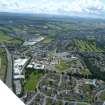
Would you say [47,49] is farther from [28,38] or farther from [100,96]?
[100,96]

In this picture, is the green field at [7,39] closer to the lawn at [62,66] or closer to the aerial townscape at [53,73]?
the aerial townscape at [53,73]

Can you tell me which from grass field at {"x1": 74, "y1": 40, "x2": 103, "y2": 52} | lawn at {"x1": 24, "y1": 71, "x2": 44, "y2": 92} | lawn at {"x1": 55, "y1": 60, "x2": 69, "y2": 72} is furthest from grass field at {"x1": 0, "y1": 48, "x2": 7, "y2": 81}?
grass field at {"x1": 74, "y1": 40, "x2": 103, "y2": 52}

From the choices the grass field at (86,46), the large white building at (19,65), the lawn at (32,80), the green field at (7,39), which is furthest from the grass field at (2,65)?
the grass field at (86,46)

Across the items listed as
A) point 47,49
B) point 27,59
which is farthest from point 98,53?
point 27,59

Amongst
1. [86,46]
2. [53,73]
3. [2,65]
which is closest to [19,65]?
[2,65]

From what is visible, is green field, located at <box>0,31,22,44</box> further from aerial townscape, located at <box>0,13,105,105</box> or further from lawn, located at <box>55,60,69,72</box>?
lawn, located at <box>55,60,69,72</box>

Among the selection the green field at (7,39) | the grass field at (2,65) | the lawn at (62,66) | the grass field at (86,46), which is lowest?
the grass field at (86,46)
